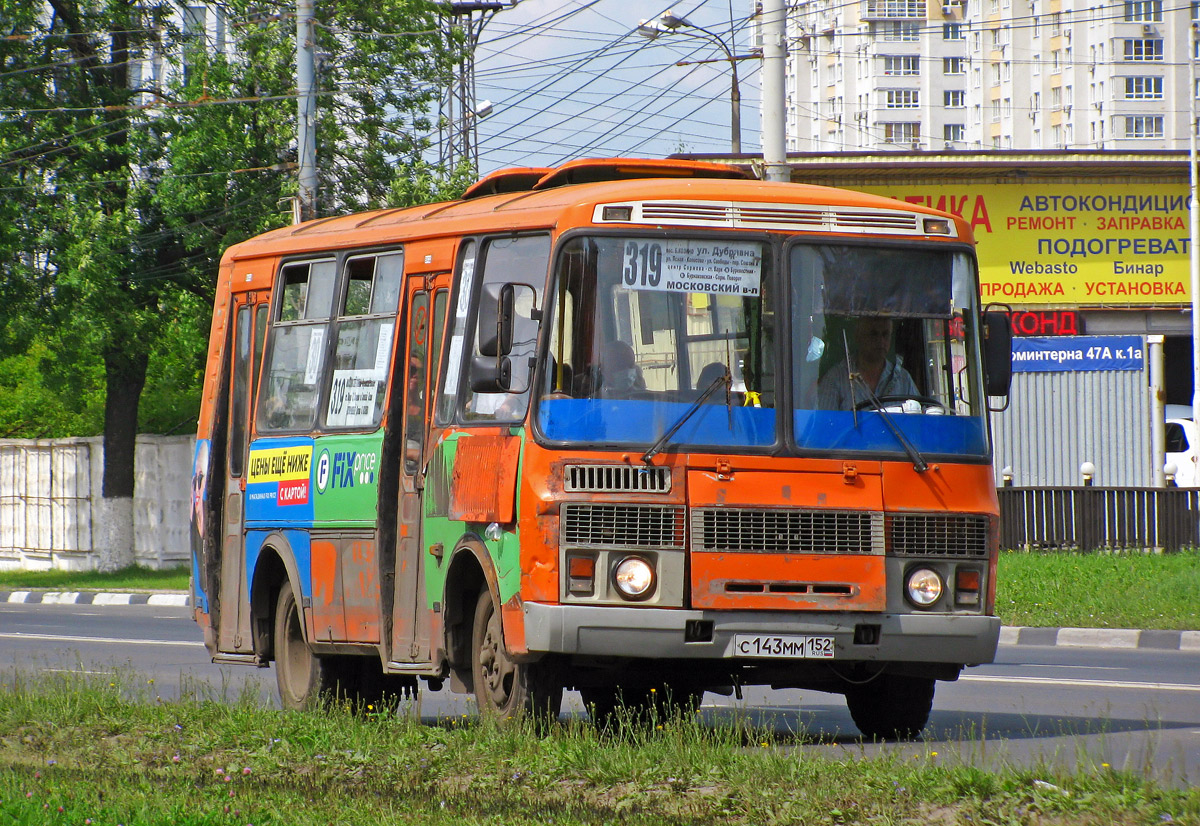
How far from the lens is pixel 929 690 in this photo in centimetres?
936

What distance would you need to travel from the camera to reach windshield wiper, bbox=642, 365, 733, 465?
26.9 ft

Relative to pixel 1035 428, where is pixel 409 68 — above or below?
above

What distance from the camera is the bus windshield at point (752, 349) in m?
8.32

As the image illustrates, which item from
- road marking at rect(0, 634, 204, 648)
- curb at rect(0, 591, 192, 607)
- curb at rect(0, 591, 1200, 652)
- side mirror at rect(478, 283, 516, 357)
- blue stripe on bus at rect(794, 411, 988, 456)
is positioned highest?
side mirror at rect(478, 283, 516, 357)

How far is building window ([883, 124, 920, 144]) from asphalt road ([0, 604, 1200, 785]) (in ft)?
342

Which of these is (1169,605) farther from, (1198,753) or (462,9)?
(462,9)

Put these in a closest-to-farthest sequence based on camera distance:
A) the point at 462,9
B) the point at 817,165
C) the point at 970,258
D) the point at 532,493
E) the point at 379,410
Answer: the point at 532,493 → the point at 970,258 → the point at 379,410 → the point at 817,165 → the point at 462,9

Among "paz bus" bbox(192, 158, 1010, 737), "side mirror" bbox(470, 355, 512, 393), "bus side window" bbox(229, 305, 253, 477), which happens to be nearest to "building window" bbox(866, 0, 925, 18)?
"bus side window" bbox(229, 305, 253, 477)

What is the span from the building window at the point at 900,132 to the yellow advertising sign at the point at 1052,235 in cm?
8803

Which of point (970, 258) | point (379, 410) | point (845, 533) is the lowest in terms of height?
point (845, 533)

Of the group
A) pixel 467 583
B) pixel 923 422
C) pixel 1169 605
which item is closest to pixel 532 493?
pixel 467 583

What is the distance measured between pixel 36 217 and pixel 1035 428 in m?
15.3

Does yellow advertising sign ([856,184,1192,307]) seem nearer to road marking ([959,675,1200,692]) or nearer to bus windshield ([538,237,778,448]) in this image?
road marking ([959,675,1200,692])

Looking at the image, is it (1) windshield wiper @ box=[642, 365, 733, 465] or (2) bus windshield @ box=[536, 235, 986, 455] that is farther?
(2) bus windshield @ box=[536, 235, 986, 455]
